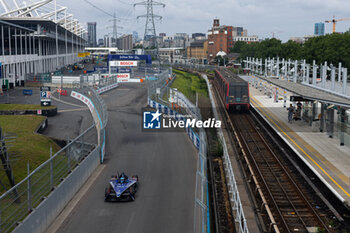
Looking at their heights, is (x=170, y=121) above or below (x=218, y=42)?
below

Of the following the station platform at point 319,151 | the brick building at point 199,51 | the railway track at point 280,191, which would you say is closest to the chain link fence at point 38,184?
the railway track at point 280,191

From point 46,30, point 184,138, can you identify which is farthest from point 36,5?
point 184,138

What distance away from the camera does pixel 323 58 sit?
5984 cm

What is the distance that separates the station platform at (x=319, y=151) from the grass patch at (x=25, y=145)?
1203 centimetres

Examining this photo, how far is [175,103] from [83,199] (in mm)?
17825

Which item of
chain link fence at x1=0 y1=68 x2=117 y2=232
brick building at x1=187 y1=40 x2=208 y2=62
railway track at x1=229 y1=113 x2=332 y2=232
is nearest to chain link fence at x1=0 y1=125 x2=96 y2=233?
chain link fence at x1=0 y1=68 x2=117 y2=232

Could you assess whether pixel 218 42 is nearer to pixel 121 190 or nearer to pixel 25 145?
pixel 25 145

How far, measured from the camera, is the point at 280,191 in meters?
16.2

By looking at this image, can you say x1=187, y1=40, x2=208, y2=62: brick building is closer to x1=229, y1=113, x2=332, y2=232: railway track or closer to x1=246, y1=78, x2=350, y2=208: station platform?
x1=246, y1=78, x2=350, y2=208: station platform

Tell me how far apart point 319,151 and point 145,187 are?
34.6ft

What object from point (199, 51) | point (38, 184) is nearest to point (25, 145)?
point (38, 184)

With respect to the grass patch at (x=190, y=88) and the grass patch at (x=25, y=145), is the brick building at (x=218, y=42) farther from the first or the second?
the grass patch at (x=25, y=145)

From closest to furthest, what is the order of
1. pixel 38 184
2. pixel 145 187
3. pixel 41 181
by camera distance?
pixel 38 184 < pixel 41 181 < pixel 145 187

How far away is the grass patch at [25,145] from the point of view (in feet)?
54.1
